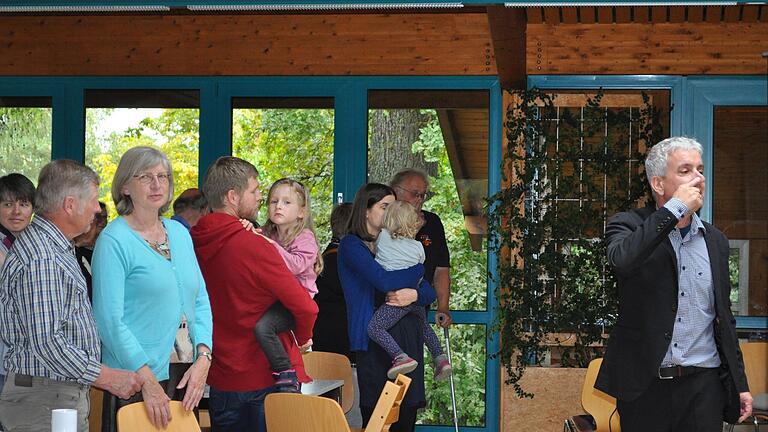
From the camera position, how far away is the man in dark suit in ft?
13.0

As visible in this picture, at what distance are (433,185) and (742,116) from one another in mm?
2450

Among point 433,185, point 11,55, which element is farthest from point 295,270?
point 11,55

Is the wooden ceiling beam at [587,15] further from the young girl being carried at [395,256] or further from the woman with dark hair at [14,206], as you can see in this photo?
the woman with dark hair at [14,206]

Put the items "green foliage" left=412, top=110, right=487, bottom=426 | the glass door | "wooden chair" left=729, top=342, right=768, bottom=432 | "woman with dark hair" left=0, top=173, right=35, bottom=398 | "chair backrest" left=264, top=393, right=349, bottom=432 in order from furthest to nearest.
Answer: "green foliage" left=412, top=110, right=487, bottom=426, the glass door, "wooden chair" left=729, top=342, right=768, bottom=432, "woman with dark hair" left=0, top=173, right=35, bottom=398, "chair backrest" left=264, top=393, right=349, bottom=432

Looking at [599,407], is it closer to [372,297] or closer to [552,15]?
[372,297]

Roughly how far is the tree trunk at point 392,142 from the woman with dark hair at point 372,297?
258 cm

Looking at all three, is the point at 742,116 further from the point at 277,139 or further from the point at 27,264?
the point at 27,264

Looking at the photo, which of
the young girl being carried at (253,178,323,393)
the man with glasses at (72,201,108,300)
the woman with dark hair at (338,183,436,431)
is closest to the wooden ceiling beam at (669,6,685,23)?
the woman with dark hair at (338,183,436,431)

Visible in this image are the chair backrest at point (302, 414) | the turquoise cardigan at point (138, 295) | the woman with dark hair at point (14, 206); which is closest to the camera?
the turquoise cardigan at point (138, 295)

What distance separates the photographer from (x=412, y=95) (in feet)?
28.8

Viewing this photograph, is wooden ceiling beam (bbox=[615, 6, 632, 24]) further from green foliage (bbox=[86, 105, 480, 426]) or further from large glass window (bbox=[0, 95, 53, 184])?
large glass window (bbox=[0, 95, 53, 184])

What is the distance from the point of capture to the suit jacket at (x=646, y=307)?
3.94 meters

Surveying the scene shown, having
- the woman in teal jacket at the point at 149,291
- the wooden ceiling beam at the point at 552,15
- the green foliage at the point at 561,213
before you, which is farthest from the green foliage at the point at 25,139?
the woman in teal jacket at the point at 149,291

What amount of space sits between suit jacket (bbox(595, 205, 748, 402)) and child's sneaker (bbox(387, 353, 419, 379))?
180 cm
